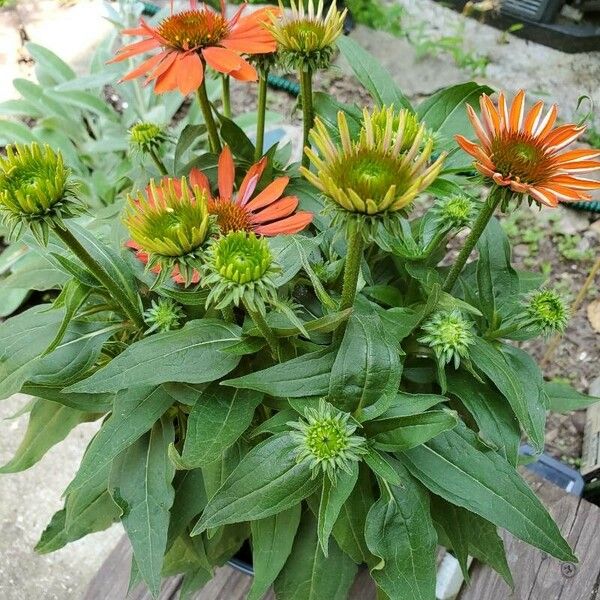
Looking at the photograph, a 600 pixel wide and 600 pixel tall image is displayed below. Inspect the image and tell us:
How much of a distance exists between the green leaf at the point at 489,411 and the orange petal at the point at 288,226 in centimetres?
21

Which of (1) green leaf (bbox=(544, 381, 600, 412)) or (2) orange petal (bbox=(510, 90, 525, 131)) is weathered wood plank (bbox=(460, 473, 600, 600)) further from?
(2) orange petal (bbox=(510, 90, 525, 131))

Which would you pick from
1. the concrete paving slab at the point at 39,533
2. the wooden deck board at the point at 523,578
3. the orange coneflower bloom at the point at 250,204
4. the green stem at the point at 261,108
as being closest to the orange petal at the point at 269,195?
the orange coneflower bloom at the point at 250,204

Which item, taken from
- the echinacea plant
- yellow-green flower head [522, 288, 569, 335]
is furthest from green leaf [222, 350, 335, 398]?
yellow-green flower head [522, 288, 569, 335]

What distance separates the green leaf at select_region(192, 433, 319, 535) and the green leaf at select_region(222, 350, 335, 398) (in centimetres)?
4

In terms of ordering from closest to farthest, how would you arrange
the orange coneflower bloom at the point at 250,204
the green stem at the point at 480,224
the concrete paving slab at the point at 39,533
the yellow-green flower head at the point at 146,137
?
the green stem at the point at 480,224, the orange coneflower bloom at the point at 250,204, the yellow-green flower head at the point at 146,137, the concrete paving slab at the point at 39,533

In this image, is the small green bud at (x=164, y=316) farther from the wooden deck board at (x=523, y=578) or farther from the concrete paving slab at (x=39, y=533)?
the concrete paving slab at (x=39, y=533)

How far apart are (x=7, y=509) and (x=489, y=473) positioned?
961mm

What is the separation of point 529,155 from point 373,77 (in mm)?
259

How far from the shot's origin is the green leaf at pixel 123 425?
612 mm

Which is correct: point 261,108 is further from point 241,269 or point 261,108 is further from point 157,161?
point 241,269

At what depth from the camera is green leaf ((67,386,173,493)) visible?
24.1 inches

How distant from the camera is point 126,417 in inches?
25.0

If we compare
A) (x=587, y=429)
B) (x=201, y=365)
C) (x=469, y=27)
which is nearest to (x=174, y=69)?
(x=201, y=365)

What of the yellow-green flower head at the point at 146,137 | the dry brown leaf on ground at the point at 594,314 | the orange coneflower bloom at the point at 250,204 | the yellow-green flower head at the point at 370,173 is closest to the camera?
the yellow-green flower head at the point at 370,173
